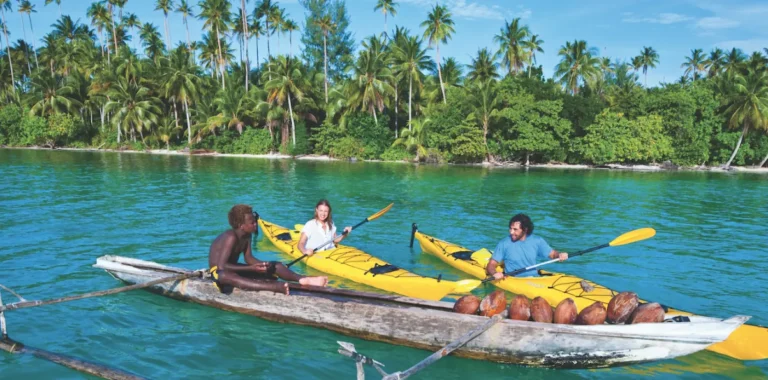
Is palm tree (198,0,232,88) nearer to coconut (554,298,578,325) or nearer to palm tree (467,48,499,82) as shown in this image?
palm tree (467,48,499,82)

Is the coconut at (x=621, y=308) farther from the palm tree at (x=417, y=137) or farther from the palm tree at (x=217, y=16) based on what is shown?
the palm tree at (x=217, y=16)

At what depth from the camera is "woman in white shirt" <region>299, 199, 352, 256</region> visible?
930cm

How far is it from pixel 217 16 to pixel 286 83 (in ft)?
46.9

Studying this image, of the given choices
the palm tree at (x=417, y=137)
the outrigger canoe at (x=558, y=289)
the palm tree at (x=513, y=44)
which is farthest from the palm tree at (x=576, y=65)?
the outrigger canoe at (x=558, y=289)

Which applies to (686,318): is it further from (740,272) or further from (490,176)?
(490,176)

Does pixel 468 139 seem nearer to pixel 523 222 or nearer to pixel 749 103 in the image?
pixel 749 103

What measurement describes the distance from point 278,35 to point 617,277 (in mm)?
55458

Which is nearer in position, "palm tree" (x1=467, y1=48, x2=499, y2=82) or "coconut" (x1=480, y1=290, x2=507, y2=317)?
"coconut" (x1=480, y1=290, x2=507, y2=317)

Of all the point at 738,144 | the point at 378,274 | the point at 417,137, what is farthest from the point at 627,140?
the point at 378,274

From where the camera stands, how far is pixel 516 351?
5.75 metres

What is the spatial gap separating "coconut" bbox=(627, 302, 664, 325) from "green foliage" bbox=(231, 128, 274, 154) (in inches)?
1859

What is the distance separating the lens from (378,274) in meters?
8.56

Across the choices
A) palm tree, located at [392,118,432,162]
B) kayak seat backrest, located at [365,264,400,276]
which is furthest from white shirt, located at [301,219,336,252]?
palm tree, located at [392,118,432,162]

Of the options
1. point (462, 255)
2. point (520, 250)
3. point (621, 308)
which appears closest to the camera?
point (621, 308)
